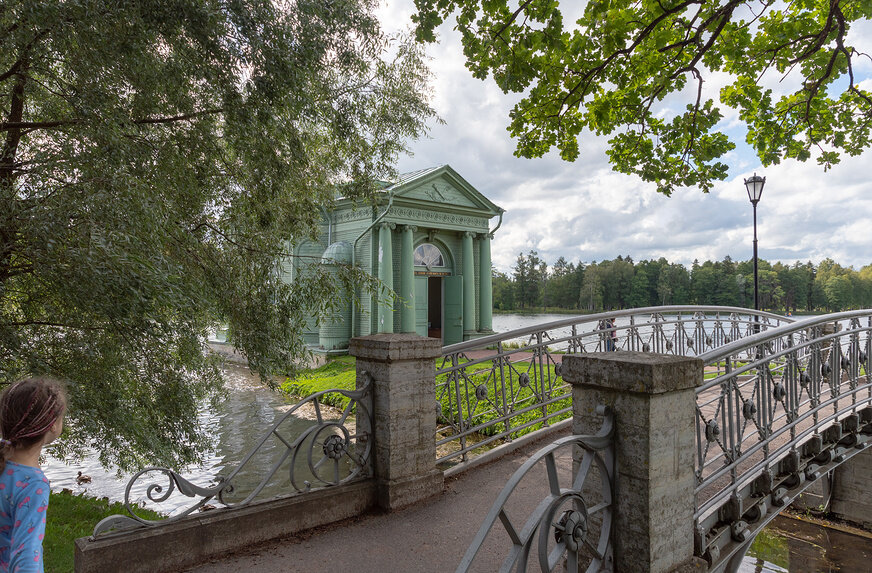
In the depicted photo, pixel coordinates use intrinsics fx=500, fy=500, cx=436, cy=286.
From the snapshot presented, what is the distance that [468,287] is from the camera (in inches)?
770

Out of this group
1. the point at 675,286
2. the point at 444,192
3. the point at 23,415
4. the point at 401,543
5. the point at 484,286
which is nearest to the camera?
the point at 23,415

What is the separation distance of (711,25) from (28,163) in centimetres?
833

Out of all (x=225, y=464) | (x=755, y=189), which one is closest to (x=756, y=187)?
(x=755, y=189)

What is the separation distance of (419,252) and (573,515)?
17.0m

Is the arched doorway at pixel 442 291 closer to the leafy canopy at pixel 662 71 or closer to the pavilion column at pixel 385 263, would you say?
the pavilion column at pixel 385 263

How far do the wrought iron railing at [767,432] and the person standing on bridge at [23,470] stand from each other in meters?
3.27

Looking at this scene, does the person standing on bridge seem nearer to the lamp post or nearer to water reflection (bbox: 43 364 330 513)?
water reflection (bbox: 43 364 330 513)

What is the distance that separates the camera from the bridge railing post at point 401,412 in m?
4.08

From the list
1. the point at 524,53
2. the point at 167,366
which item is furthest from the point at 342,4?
the point at 167,366

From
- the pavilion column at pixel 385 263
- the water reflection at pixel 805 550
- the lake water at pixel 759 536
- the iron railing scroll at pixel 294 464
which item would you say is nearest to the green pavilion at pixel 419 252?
the pavilion column at pixel 385 263

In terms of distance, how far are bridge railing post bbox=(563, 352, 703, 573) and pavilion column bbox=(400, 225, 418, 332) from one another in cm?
1483

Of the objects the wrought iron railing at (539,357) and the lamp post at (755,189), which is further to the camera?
the lamp post at (755,189)

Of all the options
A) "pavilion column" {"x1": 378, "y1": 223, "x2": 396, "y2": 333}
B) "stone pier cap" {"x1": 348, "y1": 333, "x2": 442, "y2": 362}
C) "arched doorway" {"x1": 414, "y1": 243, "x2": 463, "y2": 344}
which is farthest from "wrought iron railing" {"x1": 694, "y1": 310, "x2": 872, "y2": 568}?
"arched doorway" {"x1": 414, "y1": 243, "x2": 463, "y2": 344}

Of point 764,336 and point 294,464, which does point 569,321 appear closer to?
point 764,336
